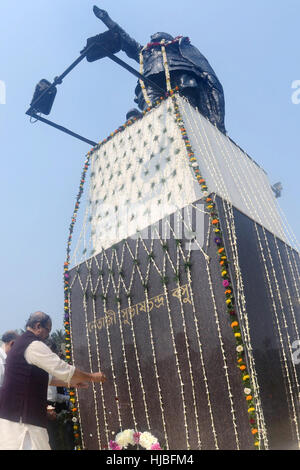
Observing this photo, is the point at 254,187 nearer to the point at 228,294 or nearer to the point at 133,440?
the point at 228,294

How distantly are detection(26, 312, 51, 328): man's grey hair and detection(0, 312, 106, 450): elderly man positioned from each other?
150 mm

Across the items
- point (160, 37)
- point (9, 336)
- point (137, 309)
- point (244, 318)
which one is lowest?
point (244, 318)

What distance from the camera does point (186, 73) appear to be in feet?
31.8

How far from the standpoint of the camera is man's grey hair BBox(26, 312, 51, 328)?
4484 millimetres

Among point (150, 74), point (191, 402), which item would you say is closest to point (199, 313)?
point (191, 402)

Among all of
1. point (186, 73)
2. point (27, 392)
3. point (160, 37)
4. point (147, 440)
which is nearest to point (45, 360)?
point (27, 392)

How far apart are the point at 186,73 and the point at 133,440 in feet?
25.3

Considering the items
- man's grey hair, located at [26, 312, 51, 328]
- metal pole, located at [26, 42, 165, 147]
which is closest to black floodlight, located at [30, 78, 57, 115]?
metal pole, located at [26, 42, 165, 147]

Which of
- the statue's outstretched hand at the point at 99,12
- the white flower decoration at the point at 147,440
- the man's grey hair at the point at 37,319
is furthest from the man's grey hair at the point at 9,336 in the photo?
the statue's outstretched hand at the point at 99,12

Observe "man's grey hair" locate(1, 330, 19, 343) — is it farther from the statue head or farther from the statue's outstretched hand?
the statue head

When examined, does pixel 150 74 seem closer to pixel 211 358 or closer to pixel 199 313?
pixel 199 313

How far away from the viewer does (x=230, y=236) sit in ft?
20.7
